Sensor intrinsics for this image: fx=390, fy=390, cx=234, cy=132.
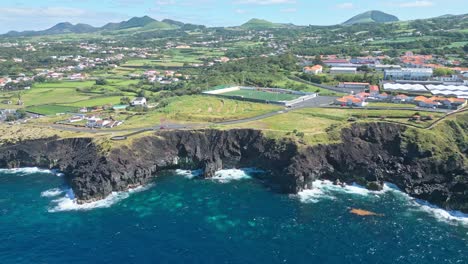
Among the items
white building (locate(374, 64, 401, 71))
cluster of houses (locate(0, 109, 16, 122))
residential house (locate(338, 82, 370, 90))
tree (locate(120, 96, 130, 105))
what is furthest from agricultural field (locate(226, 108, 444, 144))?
cluster of houses (locate(0, 109, 16, 122))

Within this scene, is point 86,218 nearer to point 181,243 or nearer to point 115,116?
point 181,243

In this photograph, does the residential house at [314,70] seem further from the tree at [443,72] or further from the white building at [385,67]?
the tree at [443,72]

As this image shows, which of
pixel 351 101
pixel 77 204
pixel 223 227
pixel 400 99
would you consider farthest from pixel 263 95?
pixel 77 204

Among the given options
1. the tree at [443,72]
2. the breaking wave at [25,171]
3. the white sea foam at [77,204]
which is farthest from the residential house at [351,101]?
the breaking wave at [25,171]

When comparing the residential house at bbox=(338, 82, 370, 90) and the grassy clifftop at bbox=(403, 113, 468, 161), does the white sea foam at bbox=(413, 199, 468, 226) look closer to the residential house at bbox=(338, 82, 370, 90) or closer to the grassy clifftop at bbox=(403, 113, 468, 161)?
the grassy clifftop at bbox=(403, 113, 468, 161)

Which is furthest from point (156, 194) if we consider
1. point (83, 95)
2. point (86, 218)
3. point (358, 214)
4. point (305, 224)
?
point (83, 95)

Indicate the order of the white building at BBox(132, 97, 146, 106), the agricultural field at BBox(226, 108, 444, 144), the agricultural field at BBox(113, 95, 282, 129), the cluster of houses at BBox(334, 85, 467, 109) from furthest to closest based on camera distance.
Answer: the white building at BBox(132, 97, 146, 106), the cluster of houses at BBox(334, 85, 467, 109), the agricultural field at BBox(113, 95, 282, 129), the agricultural field at BBox(226, 108, 444, 144)
